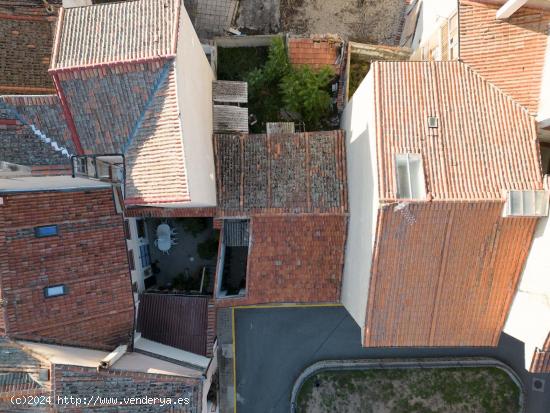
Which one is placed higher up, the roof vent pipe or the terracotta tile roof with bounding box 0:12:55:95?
the terracotta tile roof with bounding box 0:12:55:95

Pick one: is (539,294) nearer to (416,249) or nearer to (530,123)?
(416,249)

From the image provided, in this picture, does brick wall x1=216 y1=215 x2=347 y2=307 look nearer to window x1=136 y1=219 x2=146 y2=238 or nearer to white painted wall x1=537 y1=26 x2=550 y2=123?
window x1=136 y1=219 x2=146 y2=238

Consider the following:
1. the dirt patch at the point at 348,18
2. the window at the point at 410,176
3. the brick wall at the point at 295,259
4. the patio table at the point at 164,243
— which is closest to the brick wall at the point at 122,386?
the brick wall at the point at 295,259

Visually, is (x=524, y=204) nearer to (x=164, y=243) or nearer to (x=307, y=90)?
(x=307, y=90)

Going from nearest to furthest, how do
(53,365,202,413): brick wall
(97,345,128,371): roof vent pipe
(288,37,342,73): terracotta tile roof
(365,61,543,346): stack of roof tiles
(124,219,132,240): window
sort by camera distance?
(365,61,543,346): stack of roof tiles, (53,365,202,413): brick wall, (97,345,128,371): roof vent pipe, (124,219,132,240): window, (288,37,342,73): terracotta tile roof

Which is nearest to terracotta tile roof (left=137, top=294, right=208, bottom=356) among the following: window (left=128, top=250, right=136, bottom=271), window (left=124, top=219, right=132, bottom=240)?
window (left=128, top=250, right=136, bottom=271)

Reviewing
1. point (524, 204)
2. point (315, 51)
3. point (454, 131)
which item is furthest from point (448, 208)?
point (315, 51)

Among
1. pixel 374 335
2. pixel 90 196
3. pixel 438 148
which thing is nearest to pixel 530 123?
pixel 438 148
